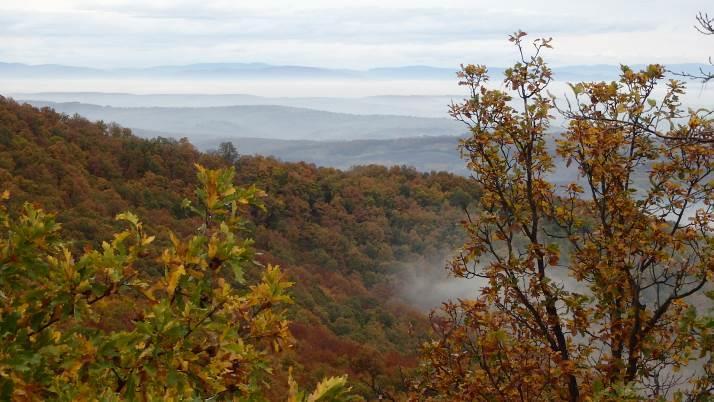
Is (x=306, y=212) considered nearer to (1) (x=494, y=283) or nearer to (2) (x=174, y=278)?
(1) (x=494, y=283)

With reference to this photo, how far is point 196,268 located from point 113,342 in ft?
1.57

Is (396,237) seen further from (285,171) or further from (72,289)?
(72,289)

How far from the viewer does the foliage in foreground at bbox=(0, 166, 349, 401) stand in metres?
2.71

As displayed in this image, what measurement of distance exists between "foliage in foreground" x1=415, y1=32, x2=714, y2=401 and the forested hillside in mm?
11274

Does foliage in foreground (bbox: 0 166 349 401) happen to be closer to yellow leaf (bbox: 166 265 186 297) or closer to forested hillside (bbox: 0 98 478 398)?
yellow leaf (bbox: 166 265 186 297)

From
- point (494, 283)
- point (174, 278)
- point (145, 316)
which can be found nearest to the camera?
point (174, 278)

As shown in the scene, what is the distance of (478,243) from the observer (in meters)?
6.80

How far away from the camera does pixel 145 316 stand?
292 centimetres

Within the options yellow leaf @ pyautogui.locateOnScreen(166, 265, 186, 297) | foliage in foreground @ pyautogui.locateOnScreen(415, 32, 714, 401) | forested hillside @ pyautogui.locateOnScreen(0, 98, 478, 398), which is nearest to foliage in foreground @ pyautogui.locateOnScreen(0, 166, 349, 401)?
yellow leaf @ pyautogui.locateOnScreen(166, 265, 186, 297)

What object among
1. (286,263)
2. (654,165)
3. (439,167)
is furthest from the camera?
(439,167)

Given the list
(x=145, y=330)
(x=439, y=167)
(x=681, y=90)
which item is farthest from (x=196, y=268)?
(x=439, y=167)

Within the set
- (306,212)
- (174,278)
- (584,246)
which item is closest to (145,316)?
(174,278)

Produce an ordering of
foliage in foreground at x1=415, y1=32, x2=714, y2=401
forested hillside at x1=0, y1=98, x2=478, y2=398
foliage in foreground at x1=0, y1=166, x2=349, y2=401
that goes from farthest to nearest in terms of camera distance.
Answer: forested hillside at x1=0, y1=98, x2=478, y2=398, foliage in foreground at x1=415, y1=32, x2=714, y2=401, foliage in foreground at x1=0, y1=166, x2=349, y2=401

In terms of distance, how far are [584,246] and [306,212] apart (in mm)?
39240
